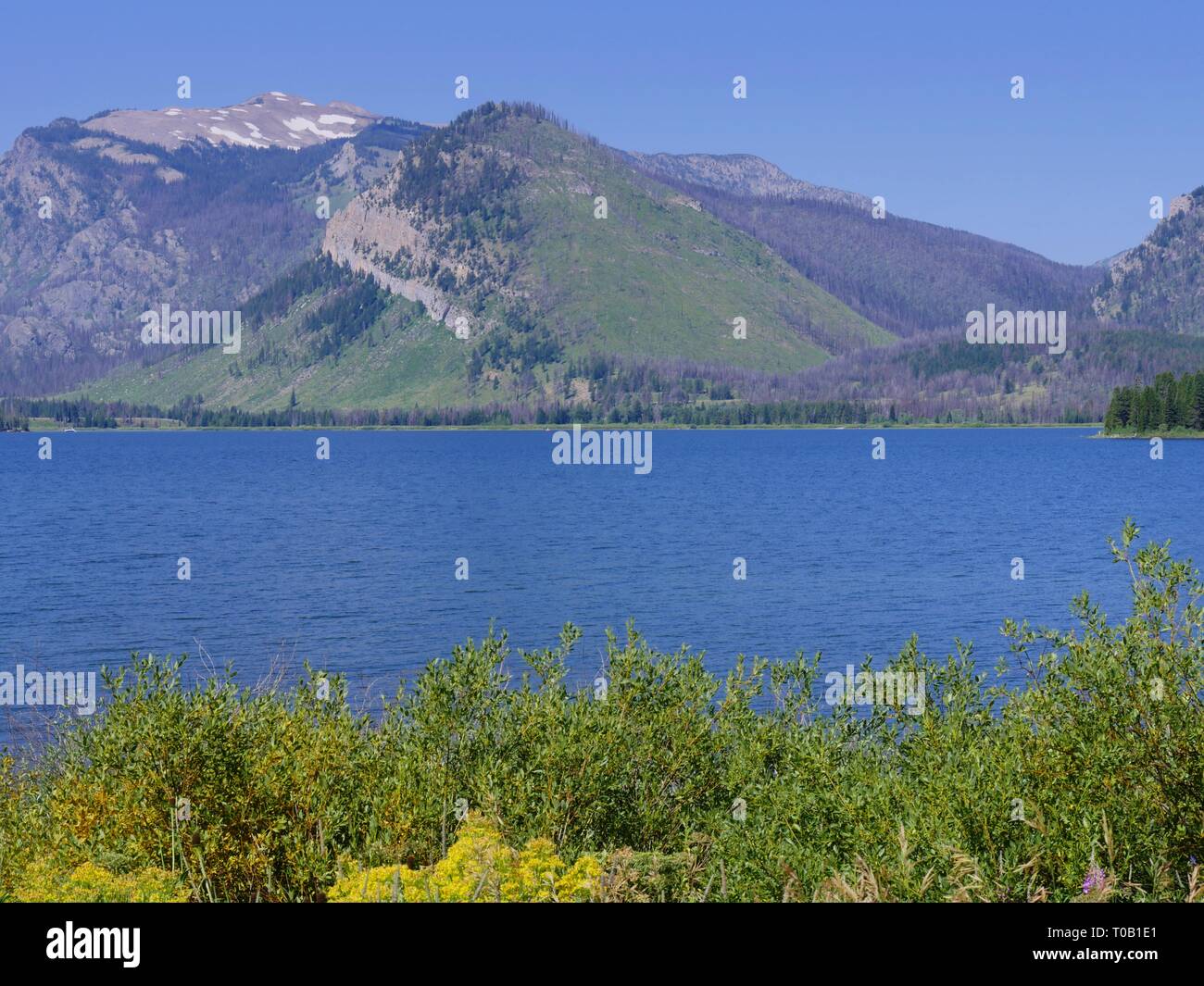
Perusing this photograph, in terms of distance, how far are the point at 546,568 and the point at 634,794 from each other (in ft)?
230

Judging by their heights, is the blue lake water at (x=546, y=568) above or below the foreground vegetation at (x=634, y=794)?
below

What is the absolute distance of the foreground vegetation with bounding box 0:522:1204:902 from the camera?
11406 millimetres

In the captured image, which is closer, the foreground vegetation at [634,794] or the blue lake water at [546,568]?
the foreground vegetation at [634,794]

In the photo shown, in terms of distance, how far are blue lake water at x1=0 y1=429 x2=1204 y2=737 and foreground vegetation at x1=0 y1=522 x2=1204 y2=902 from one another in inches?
249

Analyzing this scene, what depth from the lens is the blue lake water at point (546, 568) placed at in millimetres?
57062

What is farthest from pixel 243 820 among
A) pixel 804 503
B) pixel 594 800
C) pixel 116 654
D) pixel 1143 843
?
pixel 804 503

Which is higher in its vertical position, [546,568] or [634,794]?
[634,794]

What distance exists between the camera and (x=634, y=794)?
16.7m

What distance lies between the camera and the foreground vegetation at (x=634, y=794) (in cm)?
1141

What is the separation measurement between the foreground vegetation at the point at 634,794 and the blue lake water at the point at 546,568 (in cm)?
632

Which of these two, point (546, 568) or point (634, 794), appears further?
point (546, 568)
